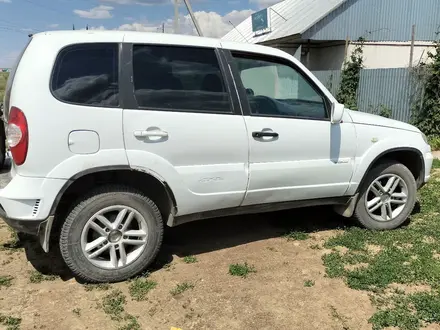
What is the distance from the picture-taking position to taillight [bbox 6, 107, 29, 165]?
298 centimetres

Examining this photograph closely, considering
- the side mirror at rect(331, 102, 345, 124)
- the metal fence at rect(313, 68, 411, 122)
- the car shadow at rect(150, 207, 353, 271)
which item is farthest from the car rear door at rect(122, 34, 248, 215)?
the metal fence at rect(313, 68, 411, 122)

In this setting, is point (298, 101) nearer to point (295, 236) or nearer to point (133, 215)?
point (295, 236)

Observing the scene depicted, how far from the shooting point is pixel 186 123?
341 centimetres

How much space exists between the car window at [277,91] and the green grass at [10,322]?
2394 mm

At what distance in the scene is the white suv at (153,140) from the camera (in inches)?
121

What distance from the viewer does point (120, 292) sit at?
3338mm

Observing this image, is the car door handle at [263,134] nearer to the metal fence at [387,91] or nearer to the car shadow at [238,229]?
the car shadow at [238,229]

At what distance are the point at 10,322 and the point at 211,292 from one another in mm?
1429

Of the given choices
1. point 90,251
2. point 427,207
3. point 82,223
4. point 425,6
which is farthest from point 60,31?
point 425,6

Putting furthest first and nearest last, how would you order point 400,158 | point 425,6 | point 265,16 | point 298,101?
point 265,16, point 425,6, point 400,158, point 298,101

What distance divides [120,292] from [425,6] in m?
19.7

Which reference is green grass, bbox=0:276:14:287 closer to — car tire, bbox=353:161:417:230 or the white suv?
the white suv

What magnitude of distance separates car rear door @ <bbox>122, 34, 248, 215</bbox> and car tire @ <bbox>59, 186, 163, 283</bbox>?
0.28m

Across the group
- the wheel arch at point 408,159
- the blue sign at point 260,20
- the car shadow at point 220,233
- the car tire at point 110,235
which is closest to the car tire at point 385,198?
the wheel arch at point 408,159
